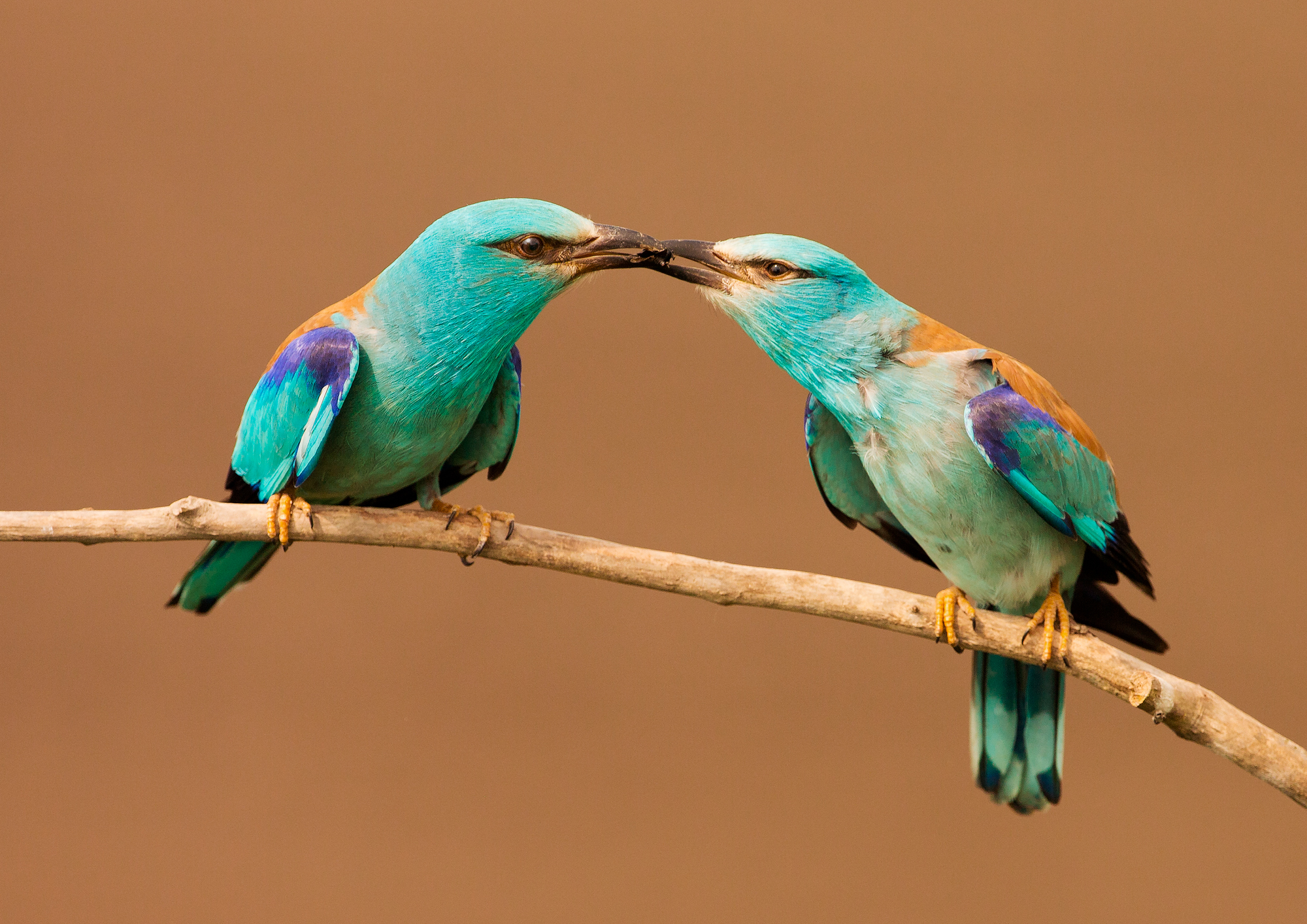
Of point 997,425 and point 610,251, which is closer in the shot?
point 997,425

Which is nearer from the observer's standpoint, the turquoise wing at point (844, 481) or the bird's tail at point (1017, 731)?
the turquoise wing at point (844, 481)

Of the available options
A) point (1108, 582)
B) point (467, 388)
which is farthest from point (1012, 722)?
point (467, 388)

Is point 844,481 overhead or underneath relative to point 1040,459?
underneath

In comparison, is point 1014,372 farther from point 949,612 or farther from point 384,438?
point 384,438

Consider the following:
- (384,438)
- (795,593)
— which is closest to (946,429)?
(795,593)

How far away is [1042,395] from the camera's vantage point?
238cm

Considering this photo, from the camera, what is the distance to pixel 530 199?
2334 millimetres

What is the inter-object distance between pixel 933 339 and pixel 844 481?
44 centimetres

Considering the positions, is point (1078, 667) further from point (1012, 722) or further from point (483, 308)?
point (483, 308)

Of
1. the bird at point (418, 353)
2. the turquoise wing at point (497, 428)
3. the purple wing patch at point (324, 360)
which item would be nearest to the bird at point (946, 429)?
the bird at point (418, 353)

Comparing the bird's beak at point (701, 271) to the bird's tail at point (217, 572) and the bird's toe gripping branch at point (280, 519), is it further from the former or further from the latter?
the bird's tail at point (217, 572)

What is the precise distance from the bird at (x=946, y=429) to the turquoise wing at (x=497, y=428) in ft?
1.60

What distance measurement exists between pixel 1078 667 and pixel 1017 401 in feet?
1.91

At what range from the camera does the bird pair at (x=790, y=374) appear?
228 centimetres
